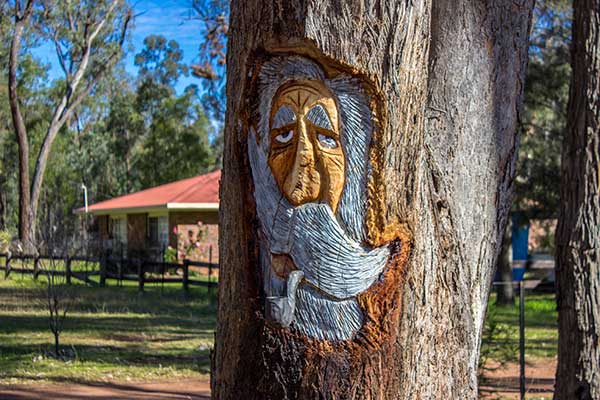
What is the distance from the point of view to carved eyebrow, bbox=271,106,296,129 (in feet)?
7.52

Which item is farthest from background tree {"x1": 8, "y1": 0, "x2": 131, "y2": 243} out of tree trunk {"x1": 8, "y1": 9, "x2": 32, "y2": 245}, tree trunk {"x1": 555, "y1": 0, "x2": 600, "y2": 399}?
tree trunk {"x1": 555, "y1": 0, "x2": 600, "y2": 399}

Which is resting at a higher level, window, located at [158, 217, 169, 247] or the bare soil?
window, located at [158, 217, 169, 247]

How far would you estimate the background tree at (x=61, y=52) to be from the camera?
105 ft

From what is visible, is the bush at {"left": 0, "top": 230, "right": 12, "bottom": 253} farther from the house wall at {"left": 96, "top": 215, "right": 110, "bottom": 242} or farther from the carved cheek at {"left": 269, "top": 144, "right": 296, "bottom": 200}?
the carved cheek at {"left": 269, "top": 144, "right": 296, "bottom": 200}

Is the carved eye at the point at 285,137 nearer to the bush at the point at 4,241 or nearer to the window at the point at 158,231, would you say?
the window at the point at 158,231

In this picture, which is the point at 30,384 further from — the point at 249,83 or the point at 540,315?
the point at 540,315

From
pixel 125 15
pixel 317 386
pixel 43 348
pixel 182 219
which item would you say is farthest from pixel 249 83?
pixel 125 15

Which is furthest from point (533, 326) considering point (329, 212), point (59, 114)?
point (59, 114)

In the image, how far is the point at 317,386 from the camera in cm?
224

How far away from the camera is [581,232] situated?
4.95m

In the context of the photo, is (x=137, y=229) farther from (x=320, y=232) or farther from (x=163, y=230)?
(x=320, y=232)

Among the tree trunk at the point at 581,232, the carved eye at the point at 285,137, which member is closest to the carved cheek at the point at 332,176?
the carved eye at the point at 285,137

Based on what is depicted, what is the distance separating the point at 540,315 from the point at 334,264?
1566 cm

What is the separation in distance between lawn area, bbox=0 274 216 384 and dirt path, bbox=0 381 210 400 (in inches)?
12.9
